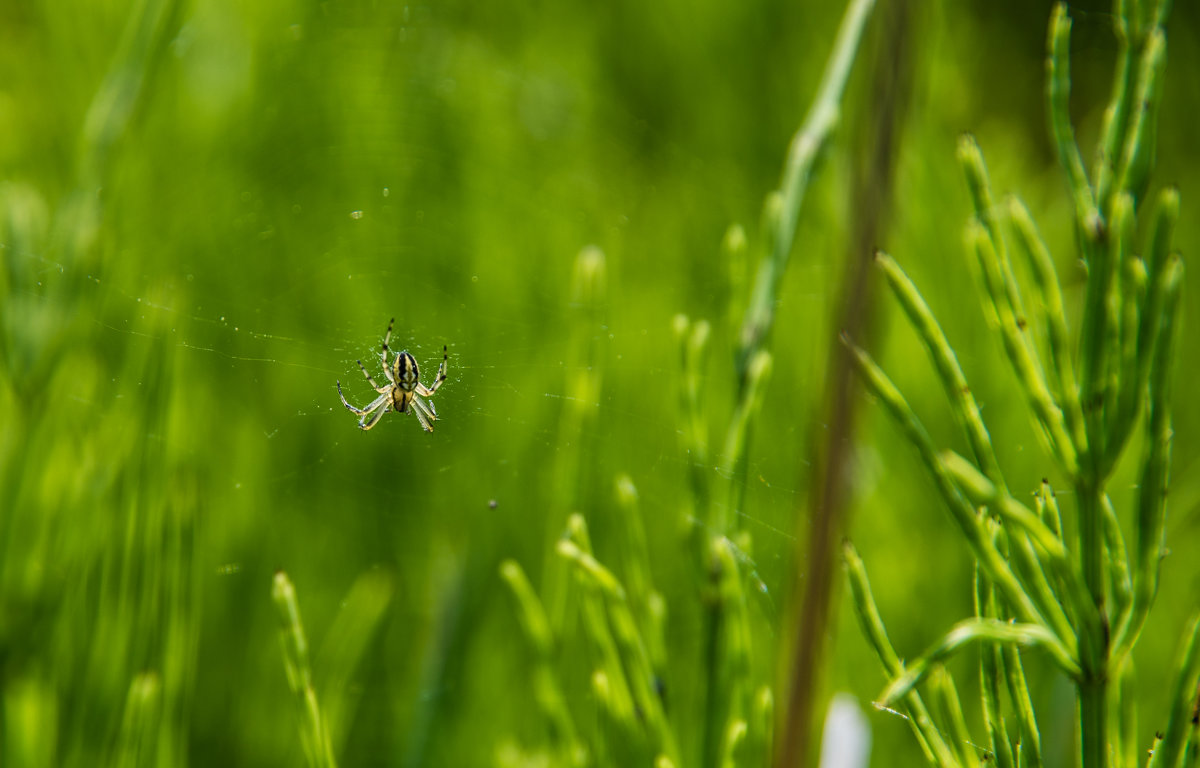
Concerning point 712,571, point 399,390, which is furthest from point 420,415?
point 712,571

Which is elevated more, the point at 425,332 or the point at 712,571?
the point at 425,332

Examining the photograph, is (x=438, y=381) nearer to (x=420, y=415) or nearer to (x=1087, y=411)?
(x=420, y=415)

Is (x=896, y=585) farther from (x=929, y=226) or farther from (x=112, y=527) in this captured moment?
(x=112, y=527)

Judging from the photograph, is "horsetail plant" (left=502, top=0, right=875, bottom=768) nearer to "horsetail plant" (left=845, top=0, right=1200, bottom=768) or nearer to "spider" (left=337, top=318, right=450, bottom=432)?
"horsetail plant" (left=845, top=0, right=1200, bottom=768)

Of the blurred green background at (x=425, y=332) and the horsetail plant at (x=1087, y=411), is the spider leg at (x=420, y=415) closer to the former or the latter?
the blurred green background at (x=425, y=332)

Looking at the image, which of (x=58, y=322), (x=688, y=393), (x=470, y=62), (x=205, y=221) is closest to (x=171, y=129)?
(x=205, y=221)


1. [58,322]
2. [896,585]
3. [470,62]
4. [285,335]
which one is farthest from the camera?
[470,62]

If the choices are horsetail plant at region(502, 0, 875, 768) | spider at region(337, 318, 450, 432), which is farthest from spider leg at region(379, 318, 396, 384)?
horsetail plant at region(502, 0, 875, 768)
